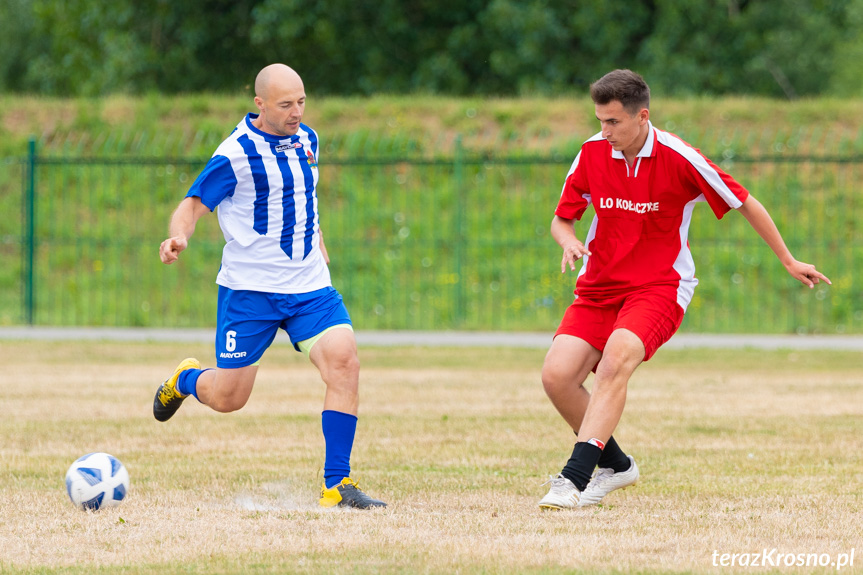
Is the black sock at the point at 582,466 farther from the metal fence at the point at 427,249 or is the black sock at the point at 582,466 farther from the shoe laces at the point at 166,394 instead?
the metal fence at the point at 427,249

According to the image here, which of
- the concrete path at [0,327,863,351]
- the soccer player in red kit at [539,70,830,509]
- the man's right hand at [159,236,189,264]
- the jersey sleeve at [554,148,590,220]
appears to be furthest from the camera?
the concrete path at [0,327,863,351]

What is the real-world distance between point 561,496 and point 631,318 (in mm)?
861

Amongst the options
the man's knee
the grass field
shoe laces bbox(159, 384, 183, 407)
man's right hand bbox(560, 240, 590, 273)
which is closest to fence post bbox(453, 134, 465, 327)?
the grass field

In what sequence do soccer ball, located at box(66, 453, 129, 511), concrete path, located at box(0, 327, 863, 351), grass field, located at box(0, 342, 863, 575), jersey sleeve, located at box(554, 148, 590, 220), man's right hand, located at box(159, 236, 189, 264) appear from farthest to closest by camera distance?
1. concrete path, located at box(0, 327, 863, 351)
2. jersey sleeve, located at box(554, 148, 590, 220)
3. soccer ball, located at box(66, 453, 129, 511)
4. man's right hand, located at box(159, 236, 189, 264)
5. grass field, located at box(0, 342, 863, 575)

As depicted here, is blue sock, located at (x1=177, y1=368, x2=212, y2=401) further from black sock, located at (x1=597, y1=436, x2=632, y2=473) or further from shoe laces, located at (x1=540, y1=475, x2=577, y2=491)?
black sock, located at (x1=597, y1=436, x2=632, y2=473)

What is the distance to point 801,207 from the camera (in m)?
17.7

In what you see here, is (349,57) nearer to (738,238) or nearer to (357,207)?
(357,207)

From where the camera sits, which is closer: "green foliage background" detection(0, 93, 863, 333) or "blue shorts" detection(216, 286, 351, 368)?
"blue shorts" detection(216, 286, 351, 368)

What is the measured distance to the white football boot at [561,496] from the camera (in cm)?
498

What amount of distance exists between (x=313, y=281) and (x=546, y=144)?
1459 cm

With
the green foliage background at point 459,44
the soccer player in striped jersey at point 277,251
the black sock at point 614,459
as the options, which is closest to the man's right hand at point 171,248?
the soccer player in striped jersey at point 277,251

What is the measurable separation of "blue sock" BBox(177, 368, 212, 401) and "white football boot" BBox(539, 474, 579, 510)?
1.93 m

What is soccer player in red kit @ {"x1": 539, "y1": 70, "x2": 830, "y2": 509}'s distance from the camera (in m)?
5.13

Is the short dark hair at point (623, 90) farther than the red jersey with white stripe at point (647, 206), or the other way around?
the red jersey with white stripe at point (647, 206)
